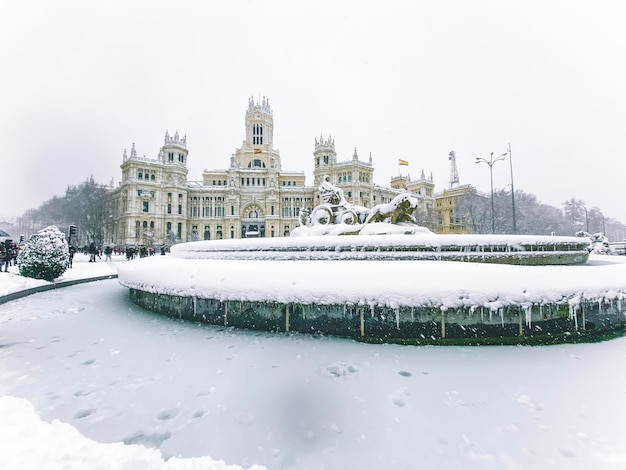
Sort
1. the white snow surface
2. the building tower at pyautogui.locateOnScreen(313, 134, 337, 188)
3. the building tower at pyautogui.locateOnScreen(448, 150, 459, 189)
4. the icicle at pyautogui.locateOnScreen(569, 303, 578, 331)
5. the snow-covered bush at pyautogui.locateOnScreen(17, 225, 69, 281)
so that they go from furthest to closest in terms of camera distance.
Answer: the building tower at pyautogui.locateOnScreen(448, 150, 459, 189) < the building tower at pyautogui.locateOnScreen(313, 134, 337, 188) < the snow-covered bush at pyautogui.locateOnScreen(17, 225, 69, 281) < the icicle at pyautogui.locateOnScreen(569, 303, 578, 331) < the white snow surface

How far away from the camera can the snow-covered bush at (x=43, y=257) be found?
10.1m

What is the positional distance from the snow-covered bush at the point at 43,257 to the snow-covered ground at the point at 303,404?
22.5ft

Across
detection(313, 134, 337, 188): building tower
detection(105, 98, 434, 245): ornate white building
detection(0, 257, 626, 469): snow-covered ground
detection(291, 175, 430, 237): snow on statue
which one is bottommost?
detection(0, 257, 626, 469): snow-covered ground

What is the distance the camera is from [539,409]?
9.05 ft

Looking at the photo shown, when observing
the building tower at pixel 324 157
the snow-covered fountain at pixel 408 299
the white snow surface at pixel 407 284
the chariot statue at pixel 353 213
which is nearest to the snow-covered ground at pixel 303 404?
the snow-covered fountain at pixel 408 299

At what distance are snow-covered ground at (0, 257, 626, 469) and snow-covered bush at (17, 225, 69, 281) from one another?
22.5ft

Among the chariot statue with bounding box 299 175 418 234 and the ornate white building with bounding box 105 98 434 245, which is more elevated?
the ornate white building with bounding box 105 98 434 245

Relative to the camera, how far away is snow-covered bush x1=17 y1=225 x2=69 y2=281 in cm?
1008

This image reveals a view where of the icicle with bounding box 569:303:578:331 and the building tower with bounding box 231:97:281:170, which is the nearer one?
the icicle with bounding box 569:303:578:331

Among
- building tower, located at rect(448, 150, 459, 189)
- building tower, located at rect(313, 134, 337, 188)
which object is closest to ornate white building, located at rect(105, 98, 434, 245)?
building tower, located at rect(313, 134, 337, 188)

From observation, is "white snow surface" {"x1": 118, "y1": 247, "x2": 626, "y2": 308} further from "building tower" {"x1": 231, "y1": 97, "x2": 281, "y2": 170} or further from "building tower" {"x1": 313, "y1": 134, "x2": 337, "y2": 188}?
"building tower" {"x1": 231, "y1": 97, "x2": 281, "y2": 170}

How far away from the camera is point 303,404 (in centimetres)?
292

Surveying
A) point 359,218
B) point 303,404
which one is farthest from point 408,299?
point 359,218

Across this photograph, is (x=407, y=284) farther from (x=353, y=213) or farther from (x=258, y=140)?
(x=258, y=140)
